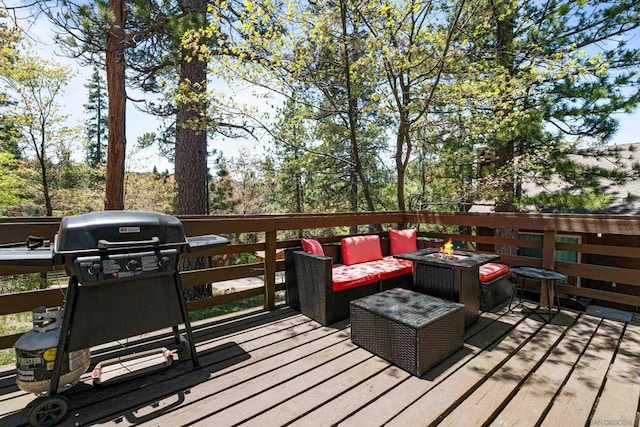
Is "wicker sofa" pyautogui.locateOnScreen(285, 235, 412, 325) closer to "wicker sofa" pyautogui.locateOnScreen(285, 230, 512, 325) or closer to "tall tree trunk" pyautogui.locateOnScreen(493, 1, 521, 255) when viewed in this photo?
"wicker sofa" pyautogui.locateOnScreen(285, 230, 512, 325)

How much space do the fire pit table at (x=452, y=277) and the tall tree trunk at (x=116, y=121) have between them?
518 centimetres

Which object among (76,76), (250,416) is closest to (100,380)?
(250,416)

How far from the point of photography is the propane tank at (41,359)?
5.48 feet

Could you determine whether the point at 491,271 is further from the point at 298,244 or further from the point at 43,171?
the point at 43,171

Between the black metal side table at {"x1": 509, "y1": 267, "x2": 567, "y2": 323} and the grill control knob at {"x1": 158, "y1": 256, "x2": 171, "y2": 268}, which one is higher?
the grill control knob at {"x1": 158, "y1": 256, "x2": 171, "y2": 268}

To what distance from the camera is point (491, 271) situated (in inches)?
138

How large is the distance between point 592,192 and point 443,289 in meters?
4.66

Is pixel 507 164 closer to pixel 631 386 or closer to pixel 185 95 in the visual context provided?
pixel 631 386

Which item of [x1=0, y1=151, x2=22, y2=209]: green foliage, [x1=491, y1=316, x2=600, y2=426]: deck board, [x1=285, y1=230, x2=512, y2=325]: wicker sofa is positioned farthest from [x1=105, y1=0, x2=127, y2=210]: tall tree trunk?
[x1=0, y1=151, x2=22, y2=209]: green foliage

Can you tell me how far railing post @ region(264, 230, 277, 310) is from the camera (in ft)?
11.0

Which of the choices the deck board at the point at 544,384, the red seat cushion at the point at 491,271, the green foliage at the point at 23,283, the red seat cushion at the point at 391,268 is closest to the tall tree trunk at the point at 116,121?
the green foliage at the point at 23,283

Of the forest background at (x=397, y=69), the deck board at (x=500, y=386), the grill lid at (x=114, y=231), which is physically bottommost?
the deck board at (x=500, y=386)

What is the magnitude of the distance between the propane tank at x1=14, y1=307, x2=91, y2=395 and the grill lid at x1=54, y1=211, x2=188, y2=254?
1.74 feet

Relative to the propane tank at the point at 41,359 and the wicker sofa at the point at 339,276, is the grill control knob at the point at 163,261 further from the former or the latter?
the wicker sofa at the point at 339,276
